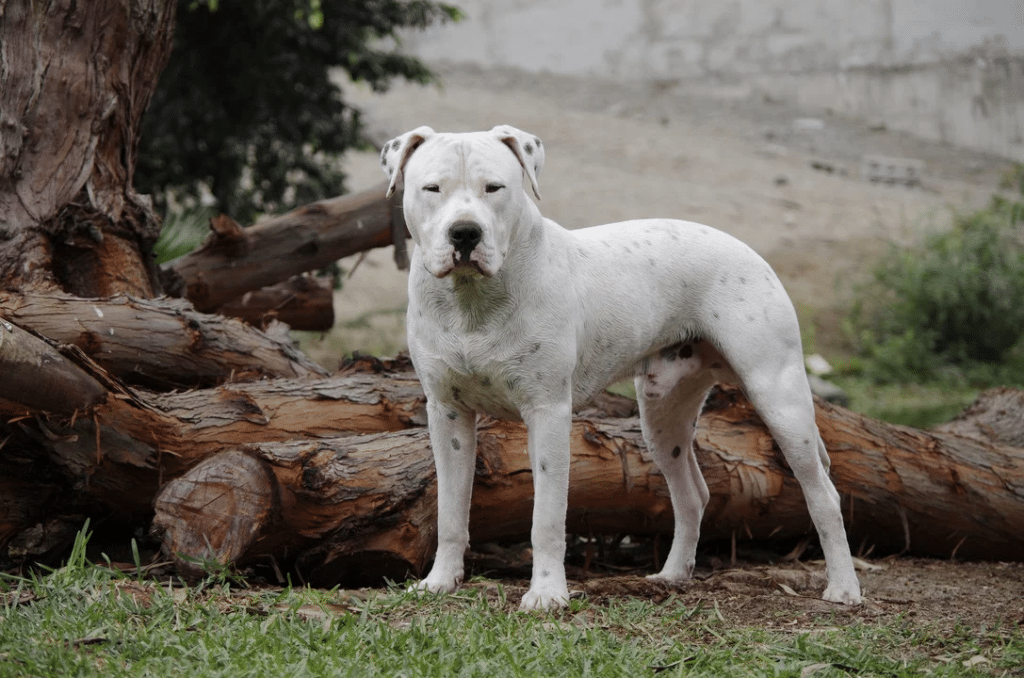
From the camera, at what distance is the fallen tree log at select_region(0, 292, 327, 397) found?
5266mm

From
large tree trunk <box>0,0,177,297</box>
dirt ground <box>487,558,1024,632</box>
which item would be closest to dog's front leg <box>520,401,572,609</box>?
dirt ground <box>487,558,1024,632</box>

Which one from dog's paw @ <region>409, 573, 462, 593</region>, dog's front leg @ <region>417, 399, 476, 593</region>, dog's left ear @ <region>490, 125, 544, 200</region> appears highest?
dog's left ear @ <region>490, 125, 544, 200</region>

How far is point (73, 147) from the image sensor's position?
6.19 m

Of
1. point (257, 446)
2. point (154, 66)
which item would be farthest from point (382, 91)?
point (257, 446)

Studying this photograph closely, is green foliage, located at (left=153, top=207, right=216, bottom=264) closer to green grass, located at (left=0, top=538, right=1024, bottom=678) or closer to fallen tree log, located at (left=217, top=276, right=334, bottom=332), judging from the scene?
fallen tree log, located at (left=217, top=276, right=334, bottom=332)

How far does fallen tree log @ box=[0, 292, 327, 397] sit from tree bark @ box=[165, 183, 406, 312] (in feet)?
3.86

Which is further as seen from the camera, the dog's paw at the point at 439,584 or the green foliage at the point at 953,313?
the green foliage at the point at 953,313

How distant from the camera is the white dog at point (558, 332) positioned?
13.0 ft

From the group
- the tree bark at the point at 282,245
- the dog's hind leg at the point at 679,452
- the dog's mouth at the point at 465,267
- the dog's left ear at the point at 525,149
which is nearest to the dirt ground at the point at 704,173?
the tree bark at the point at 282,245

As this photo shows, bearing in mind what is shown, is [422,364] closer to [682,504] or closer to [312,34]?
[682,504]

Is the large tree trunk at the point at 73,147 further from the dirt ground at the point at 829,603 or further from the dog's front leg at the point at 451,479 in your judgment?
the dirt ground at the point at 829,603

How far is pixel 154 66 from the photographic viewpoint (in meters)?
6.72

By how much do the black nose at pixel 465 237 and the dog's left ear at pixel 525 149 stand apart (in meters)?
0.42

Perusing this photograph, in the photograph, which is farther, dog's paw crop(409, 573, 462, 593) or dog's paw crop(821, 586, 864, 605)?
dog's paw crop(821, 586, 864, 605)
